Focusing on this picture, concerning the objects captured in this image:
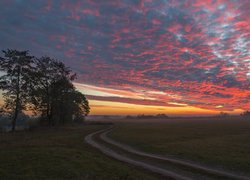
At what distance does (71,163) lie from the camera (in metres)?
17.6

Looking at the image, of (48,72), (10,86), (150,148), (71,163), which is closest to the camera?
(71,163)

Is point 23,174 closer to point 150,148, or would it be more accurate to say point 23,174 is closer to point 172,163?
point 172,163

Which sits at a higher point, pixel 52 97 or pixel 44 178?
pixel 52 97

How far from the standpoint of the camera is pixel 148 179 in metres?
15.4

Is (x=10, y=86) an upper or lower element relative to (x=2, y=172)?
upper

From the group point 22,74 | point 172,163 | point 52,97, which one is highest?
point 22,74

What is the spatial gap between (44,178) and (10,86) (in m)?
44.5

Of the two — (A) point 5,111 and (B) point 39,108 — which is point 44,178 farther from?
(B) point 39,108

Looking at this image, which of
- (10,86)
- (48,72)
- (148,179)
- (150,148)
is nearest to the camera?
(148,179)

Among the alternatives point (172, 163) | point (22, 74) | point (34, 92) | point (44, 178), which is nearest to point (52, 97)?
point (34, 92)

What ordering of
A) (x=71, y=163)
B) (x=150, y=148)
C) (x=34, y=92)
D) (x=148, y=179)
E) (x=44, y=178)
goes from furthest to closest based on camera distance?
1. (x=34, y=92)
2. (x=150, y=148)
3. (x=71, y=163)
4. (x=148, y=179)
5. (x=44, y=178)

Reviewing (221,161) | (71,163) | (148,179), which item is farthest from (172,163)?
(71,163)

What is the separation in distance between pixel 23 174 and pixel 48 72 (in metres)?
53.9

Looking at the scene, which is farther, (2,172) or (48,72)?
(48,72)
